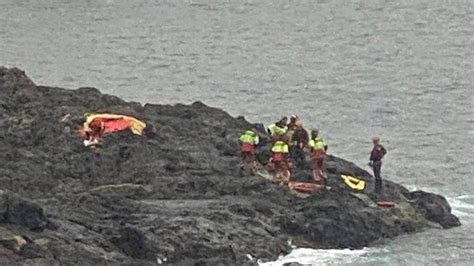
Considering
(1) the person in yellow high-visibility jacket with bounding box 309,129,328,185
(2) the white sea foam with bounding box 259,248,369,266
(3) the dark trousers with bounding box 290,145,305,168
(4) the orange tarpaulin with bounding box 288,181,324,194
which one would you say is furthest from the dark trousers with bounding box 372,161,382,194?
(2) the white sea foam with bounding box 259,248,369,266

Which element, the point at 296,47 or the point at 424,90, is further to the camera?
the point at 296,47

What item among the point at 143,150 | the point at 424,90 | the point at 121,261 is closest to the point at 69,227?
the point at 121,261

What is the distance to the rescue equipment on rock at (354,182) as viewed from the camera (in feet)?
140

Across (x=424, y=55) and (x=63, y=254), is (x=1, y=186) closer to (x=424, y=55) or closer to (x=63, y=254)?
(x=63, y=254)

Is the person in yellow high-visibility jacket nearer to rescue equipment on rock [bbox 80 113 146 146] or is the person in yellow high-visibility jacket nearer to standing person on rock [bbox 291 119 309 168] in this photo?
standing person on rock [bbox 291 119 309 168]

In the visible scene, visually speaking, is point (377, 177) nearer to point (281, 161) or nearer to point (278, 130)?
point (281, 161)

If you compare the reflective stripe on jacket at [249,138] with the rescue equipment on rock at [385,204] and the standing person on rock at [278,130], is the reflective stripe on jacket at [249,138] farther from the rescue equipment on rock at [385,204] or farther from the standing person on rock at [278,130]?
the rescue equipment on rock at [385,204]

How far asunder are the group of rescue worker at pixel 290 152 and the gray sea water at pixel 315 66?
10.8 ft

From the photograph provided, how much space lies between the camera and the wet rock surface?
3372 centimetres

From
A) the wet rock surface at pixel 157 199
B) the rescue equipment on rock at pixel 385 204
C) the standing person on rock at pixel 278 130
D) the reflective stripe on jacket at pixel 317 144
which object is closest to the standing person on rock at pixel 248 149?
the wet rock surface at pixel 157 199

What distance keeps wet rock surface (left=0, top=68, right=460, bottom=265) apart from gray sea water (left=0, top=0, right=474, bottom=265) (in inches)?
48.7

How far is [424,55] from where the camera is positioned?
81500mm

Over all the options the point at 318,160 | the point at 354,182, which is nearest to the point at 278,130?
the point at 318,160

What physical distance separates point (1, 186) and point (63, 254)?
5.92m
